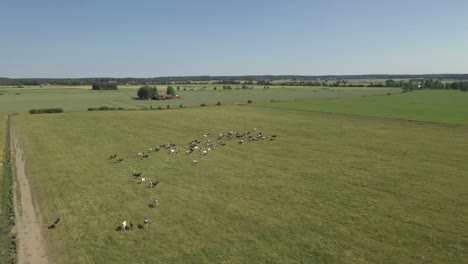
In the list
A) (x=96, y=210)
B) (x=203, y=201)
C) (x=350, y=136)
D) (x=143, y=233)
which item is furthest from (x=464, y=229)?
(x=350, y=136)

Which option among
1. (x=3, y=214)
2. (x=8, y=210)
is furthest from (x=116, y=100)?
(x=3, y=214)

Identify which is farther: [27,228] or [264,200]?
[264,200]

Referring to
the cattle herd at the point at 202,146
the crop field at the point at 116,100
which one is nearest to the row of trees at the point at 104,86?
the crop field at the point at 116,100

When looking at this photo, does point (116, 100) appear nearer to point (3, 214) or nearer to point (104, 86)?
point (104, 86)

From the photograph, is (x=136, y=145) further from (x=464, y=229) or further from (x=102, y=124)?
(x=464, y=229)

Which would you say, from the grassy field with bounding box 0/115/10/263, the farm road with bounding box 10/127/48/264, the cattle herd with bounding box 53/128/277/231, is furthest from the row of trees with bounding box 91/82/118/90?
the farm road with bounding box 10/127/48/264

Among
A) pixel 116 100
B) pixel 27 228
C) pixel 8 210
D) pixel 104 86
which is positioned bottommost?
pixel 27 228
